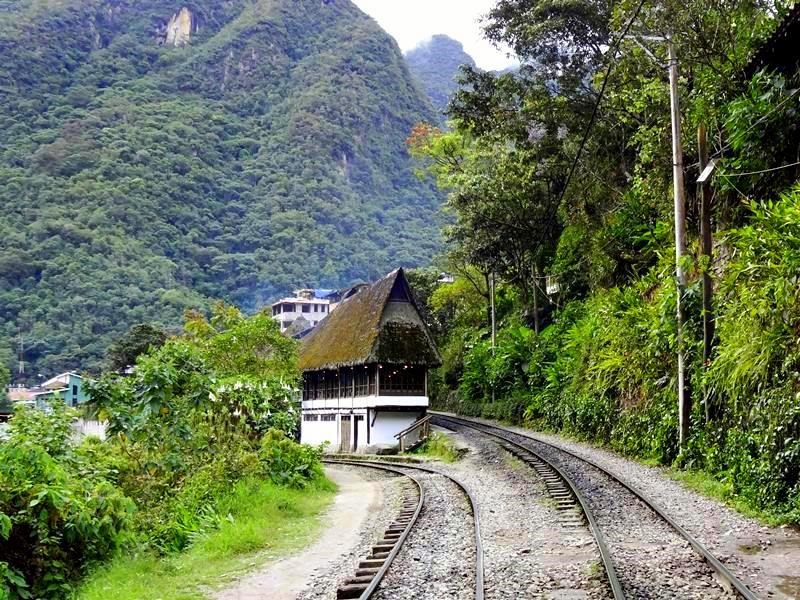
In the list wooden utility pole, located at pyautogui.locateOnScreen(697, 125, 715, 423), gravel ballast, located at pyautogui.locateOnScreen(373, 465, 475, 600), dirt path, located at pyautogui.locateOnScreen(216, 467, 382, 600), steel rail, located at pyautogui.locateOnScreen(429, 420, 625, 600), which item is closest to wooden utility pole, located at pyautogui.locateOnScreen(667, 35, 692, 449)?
wooden utility pole, located at pyautogui.locateOnScreen(697, 125, 715, 423)

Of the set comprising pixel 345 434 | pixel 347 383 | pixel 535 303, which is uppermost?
pixel 535 303

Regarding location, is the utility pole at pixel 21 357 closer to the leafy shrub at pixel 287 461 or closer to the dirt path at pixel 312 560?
the leafy shrub at pixel 287 461

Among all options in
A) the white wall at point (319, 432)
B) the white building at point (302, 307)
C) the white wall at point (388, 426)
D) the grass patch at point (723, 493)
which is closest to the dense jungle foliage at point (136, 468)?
the white wall at point (388, 426)

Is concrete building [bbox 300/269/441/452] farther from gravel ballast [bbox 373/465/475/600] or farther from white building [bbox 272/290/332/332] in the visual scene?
white building [bbox 272/290/332/332]

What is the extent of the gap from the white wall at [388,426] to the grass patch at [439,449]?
6.03 ft

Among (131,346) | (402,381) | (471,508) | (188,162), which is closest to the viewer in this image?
(471,508)

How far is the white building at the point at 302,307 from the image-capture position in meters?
84.5

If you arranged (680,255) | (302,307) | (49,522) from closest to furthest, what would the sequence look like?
(49,522) < (680,255) < (302,307)

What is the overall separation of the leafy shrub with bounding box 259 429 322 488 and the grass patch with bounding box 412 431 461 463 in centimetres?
605

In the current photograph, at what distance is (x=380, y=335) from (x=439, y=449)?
6.73 meters

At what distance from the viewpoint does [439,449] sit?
83.5 feet

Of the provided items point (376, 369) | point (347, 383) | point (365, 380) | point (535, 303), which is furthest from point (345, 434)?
point (535, 303)

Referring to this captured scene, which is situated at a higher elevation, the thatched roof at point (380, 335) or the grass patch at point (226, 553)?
the thatched roof at point (380, 335)

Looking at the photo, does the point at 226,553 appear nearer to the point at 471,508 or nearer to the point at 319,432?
the point at 471,508
